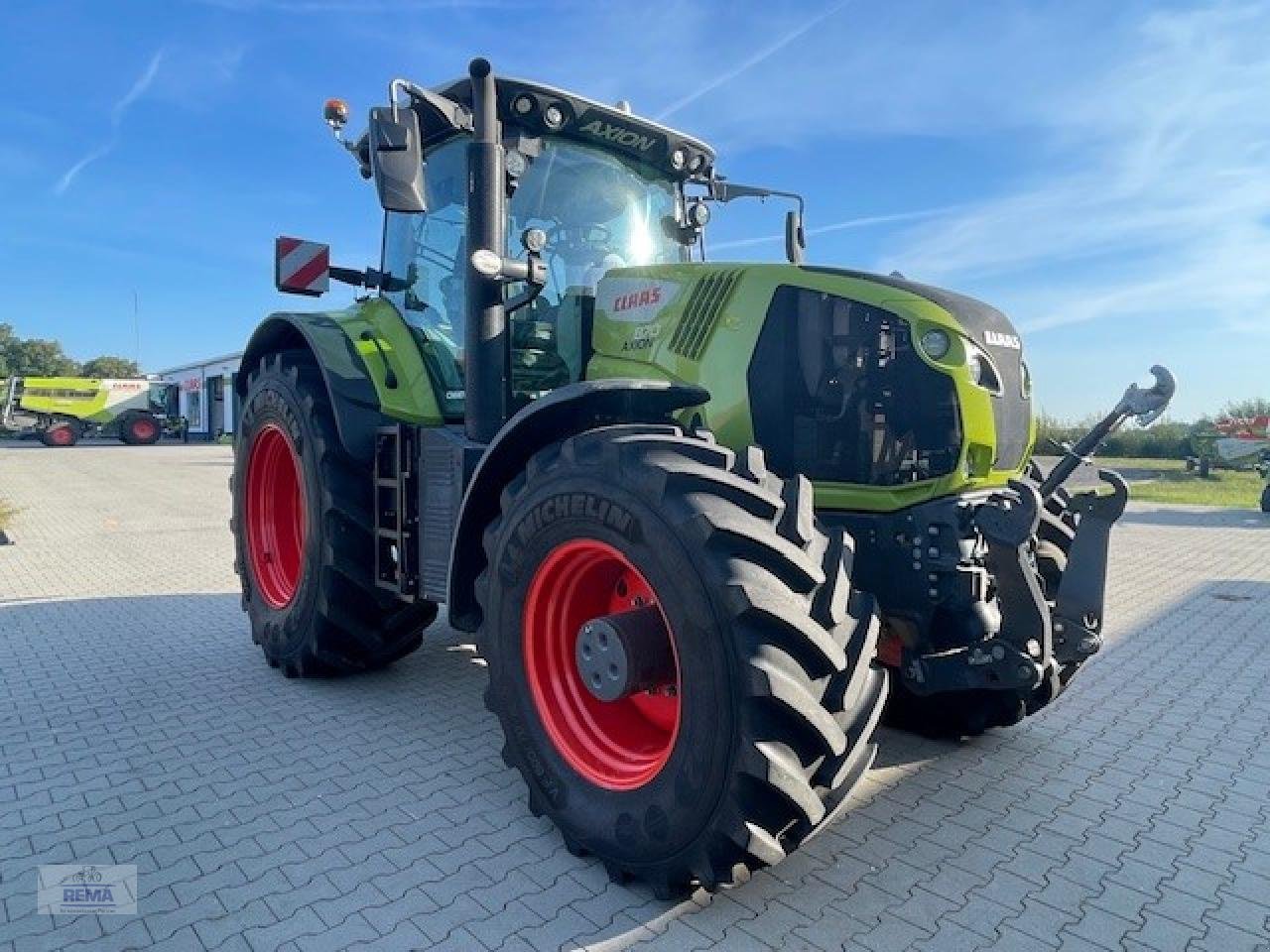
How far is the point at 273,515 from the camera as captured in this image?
17.0 feet

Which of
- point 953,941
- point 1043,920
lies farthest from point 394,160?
point 1043,920

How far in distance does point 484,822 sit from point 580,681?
632mm

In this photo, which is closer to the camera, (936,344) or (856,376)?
(936,344)

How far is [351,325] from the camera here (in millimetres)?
4590

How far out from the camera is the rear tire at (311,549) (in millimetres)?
4129

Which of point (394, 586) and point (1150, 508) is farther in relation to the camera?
point (1150, 508)

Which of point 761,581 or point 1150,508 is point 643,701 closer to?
point 761,581

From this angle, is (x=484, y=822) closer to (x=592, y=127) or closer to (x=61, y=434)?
(x=592, y=127)

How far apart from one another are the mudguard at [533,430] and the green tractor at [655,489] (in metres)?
0.01

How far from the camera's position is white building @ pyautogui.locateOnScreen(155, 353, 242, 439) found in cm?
4006

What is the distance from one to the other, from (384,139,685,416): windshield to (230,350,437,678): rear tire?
68 centimetres

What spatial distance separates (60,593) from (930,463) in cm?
710

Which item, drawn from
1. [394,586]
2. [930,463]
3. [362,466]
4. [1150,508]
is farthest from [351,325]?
[1150,508]
